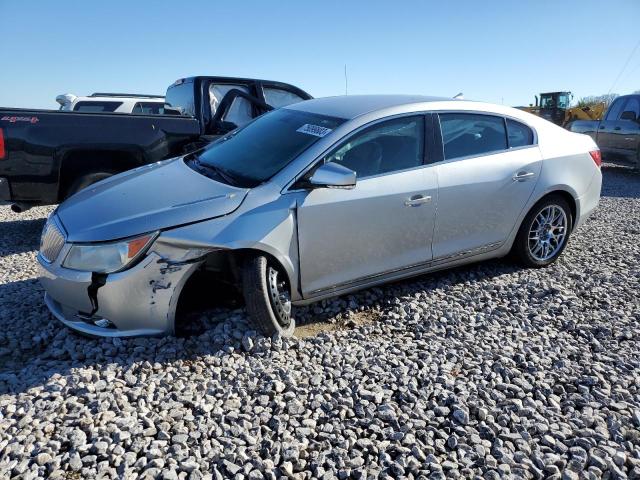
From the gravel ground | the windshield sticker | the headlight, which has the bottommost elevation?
the gravel ground

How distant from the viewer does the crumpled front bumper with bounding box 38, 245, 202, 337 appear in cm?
316

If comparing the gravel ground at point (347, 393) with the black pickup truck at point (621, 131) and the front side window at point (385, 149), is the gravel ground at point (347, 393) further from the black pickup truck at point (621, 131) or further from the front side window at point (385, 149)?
the black pickup truck at point (621, 131)

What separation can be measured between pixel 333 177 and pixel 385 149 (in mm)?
736

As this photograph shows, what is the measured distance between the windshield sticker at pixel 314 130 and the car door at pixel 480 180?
98cm

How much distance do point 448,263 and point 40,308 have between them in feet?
10.7

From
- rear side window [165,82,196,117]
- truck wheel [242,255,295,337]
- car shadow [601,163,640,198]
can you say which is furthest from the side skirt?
car shadow [601,163,640,198]

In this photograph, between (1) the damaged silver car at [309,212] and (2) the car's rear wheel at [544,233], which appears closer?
(1) the damaged silver car at [309,212]

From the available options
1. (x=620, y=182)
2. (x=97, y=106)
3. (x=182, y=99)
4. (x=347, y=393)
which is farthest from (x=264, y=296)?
(x=620, y=182)

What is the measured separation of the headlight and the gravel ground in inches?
19.9

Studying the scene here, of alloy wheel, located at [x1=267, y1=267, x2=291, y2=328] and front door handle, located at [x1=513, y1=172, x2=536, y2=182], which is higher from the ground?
front door handle, located at [x1=513, y1=172, x2=536, y2=182]

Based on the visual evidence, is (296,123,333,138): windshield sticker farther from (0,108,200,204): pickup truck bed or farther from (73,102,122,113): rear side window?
(73,102,122,113): rear side window

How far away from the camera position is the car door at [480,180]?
4.19 meters

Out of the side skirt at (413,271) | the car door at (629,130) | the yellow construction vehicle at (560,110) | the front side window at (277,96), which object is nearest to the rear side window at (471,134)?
the side skirt at (413,271)

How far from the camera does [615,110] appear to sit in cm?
1214
